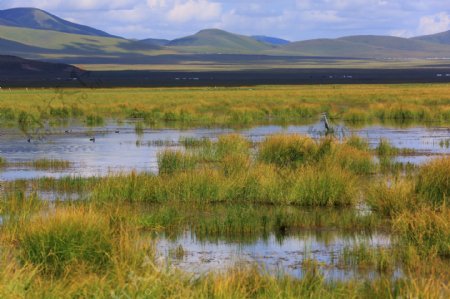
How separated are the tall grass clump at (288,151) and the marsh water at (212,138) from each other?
2.92 meters

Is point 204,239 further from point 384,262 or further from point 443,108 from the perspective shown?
point 443,108

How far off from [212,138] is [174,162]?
10.8 meters

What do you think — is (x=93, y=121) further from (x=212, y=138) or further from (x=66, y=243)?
(x=66, y=243)

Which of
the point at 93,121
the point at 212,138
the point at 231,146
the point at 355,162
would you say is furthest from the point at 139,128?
the point at 355,162

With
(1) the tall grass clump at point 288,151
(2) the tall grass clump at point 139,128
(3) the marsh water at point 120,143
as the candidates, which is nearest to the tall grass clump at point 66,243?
(3) the marsh water at point 120,143

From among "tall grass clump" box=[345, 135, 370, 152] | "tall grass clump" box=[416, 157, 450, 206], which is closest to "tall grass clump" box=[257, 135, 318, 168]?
"tall grass clump" box=[345, 135, 370, 152]

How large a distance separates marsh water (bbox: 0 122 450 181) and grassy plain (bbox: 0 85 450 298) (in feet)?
5.78

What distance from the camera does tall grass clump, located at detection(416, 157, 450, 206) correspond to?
15.3m

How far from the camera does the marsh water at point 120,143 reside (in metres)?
23.1

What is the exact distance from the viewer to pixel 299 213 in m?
15.3

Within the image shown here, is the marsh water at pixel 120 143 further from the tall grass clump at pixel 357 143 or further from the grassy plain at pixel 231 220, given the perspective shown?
the grassy plain at pixel 231 220

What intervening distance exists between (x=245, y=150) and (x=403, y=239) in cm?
1267

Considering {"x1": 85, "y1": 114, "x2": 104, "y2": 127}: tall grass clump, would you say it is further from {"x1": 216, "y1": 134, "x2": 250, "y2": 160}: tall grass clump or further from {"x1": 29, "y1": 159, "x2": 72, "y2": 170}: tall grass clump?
{"x1": 29, "y1": 159, "x2": 72, "y2": 170}: tall grass clump

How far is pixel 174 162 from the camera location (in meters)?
21.6
